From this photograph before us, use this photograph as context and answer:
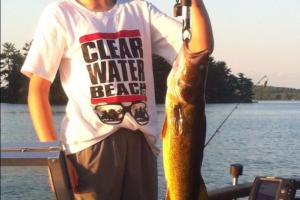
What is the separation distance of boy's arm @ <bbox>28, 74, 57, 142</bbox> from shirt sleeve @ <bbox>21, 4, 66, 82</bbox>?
45mm

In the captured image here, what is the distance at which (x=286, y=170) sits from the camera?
59.5 feet

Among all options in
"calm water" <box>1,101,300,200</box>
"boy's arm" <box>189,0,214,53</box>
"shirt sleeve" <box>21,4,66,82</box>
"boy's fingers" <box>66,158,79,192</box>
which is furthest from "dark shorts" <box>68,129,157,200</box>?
"calm water" <box>1,101,300,200</box>

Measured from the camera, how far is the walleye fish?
81.0 inches

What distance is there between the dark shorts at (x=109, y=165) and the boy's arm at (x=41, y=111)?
17 centimetres

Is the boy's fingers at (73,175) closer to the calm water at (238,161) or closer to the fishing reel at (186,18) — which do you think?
the fishing reel at (186,18)

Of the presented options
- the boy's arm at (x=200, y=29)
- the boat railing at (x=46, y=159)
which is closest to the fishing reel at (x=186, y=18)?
the boy's arm at (x=200, y=29)

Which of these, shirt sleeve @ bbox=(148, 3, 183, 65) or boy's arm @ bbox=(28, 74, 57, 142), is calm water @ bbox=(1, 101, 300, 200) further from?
boy's arm @ bbox=(28, 74, 57, 142)

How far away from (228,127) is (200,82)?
1600 inches

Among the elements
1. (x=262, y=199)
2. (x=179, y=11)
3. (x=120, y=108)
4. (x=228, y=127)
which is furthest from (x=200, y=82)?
(x=228, y=127)

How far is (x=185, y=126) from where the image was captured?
2133 mm

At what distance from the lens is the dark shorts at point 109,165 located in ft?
8.66

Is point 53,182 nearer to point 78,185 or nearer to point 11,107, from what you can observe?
point 78,185

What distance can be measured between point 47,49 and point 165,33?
0.59 metres

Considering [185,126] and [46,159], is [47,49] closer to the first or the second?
[46,159]
